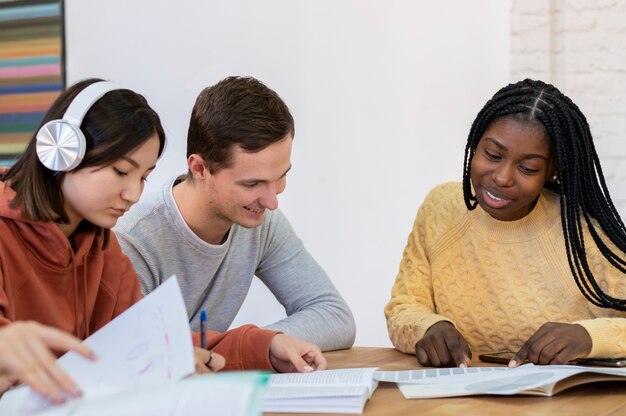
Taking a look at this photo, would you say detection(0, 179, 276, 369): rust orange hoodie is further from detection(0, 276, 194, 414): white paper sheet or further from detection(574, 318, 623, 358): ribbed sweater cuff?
detection(574, 318, 623, 358): ribbed sweater cuff

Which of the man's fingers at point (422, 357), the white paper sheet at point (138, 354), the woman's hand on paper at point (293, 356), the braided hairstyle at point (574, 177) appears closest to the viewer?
the white paper sheet at point (138, 354)

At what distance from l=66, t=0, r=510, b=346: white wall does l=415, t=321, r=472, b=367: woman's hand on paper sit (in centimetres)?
143

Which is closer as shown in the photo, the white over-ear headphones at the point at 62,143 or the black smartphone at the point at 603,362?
the white over-ear headphones at the point at 62,143

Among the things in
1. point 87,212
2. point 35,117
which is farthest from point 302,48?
point 87,212

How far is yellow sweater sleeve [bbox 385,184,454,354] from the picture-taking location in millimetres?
1825

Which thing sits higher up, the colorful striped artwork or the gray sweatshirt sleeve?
the colorful striped artwork

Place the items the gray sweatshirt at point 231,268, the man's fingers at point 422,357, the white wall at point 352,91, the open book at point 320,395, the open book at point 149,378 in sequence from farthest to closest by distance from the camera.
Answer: the white wall at point 352,91 < the gray sweatshirt at point 231,268 < the man's fingers at point 422,357 < the open book at point 320,395 < the open book at point 149,378

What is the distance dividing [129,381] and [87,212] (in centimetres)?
54

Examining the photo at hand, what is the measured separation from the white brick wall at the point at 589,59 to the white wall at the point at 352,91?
0.38 ft

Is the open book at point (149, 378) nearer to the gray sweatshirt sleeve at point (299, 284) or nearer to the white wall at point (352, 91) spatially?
the gray sweatshirt sleeve at point (299, 284)

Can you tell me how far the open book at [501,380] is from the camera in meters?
1.32

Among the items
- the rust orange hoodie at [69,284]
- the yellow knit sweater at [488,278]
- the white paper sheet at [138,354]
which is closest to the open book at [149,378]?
the white paper sheet at [138,354]

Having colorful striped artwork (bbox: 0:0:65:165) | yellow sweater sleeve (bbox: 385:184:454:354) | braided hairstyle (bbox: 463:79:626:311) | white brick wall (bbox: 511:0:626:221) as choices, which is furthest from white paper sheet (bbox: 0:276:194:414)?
→ colorful striped artwork (bbox: 0:0:65:165)

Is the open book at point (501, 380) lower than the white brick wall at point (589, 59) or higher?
lower
